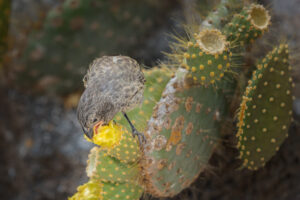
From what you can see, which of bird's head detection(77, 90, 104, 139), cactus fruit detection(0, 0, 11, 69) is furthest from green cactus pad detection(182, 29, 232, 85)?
cactus fruit detection(0, 0, 11, 69)

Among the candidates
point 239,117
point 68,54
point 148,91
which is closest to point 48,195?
point 68,54

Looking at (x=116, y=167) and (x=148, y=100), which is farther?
(x=148, y=100)

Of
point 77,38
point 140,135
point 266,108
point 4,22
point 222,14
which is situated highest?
point 4,22

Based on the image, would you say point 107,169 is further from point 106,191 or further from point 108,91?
point 108,91

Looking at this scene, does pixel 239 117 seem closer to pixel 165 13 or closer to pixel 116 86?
pixel 116 86

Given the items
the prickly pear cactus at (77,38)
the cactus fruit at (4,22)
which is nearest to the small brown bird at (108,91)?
the prickly pear cactus at (77,38)

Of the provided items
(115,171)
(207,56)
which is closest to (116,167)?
(115,171)
